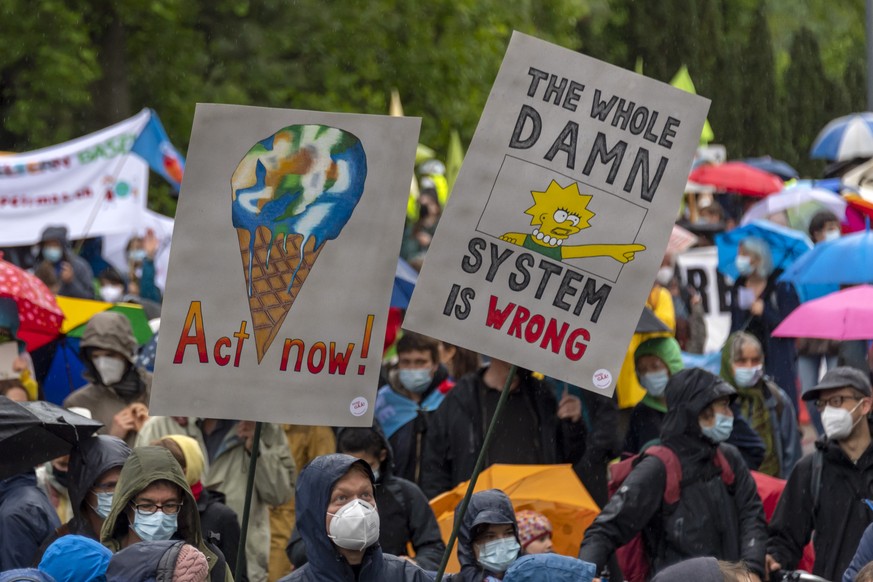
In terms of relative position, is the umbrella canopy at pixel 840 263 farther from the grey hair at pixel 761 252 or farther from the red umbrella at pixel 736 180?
the red umbrella at pixel 736 180

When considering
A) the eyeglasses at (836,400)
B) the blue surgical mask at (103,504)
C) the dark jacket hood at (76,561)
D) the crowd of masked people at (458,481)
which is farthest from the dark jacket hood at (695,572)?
the eyeglasses at (836,400)

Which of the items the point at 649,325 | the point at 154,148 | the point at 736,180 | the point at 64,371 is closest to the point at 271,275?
the point at 649,325

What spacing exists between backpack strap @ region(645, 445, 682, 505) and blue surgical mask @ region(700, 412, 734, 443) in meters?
0.17

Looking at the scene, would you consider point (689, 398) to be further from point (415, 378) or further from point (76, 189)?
point (76, 189)

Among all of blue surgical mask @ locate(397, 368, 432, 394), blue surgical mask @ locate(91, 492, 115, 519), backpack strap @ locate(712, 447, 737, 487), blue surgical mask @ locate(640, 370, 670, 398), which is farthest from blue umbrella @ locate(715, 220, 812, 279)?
blue surgical mask @ locate(91, 492, 115, 519)

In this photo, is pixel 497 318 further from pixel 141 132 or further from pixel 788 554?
pixel 141 132

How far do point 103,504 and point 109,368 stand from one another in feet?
8.55

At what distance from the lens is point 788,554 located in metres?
7.48

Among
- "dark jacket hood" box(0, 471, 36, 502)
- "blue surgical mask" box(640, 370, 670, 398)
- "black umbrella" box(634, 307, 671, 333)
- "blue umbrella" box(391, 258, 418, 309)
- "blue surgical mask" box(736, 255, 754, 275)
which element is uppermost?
"blue surgical mask" box(736, 255, 754, 275)

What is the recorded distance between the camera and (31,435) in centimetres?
662

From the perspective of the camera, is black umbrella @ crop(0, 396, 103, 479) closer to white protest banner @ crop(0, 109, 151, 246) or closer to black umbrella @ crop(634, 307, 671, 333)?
black umbrella @ crop(634, 307, 671, 333)

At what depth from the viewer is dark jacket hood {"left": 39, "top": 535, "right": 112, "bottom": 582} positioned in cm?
501

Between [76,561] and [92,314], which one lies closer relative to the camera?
[76,561]

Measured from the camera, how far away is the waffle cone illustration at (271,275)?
5641 millimetres
